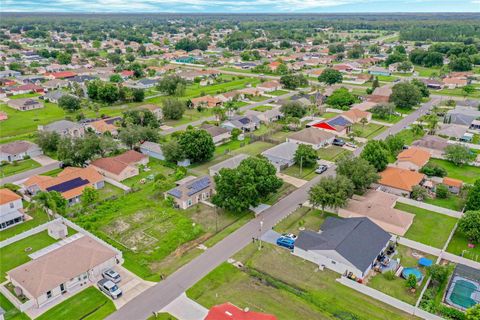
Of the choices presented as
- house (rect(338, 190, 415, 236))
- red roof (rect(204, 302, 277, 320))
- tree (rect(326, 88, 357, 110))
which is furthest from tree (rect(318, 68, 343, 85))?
red roof (rect(204, 302, 277, 320))

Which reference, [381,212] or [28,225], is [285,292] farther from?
[28,225]

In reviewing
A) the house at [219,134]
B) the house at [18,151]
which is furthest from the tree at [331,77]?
the house at [18,151]

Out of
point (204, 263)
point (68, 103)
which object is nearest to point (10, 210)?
point (204, 263)

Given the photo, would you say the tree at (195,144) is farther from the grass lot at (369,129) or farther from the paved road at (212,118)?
the grass lot at (369,129)

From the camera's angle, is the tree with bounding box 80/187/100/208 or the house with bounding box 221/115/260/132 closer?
the tree with bounding box 80/187/100/208

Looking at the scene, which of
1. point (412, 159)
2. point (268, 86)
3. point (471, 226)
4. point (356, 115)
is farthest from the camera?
point (268, 86)

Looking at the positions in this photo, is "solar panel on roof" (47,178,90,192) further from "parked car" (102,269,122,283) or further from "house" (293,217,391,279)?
"house" (293,217,391,279)

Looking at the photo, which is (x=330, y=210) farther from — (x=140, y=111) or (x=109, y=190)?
(x=140, y=111)

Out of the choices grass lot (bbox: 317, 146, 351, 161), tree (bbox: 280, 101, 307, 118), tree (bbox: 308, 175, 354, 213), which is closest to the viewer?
tree (bbox: 308, 175, 354, 213)
